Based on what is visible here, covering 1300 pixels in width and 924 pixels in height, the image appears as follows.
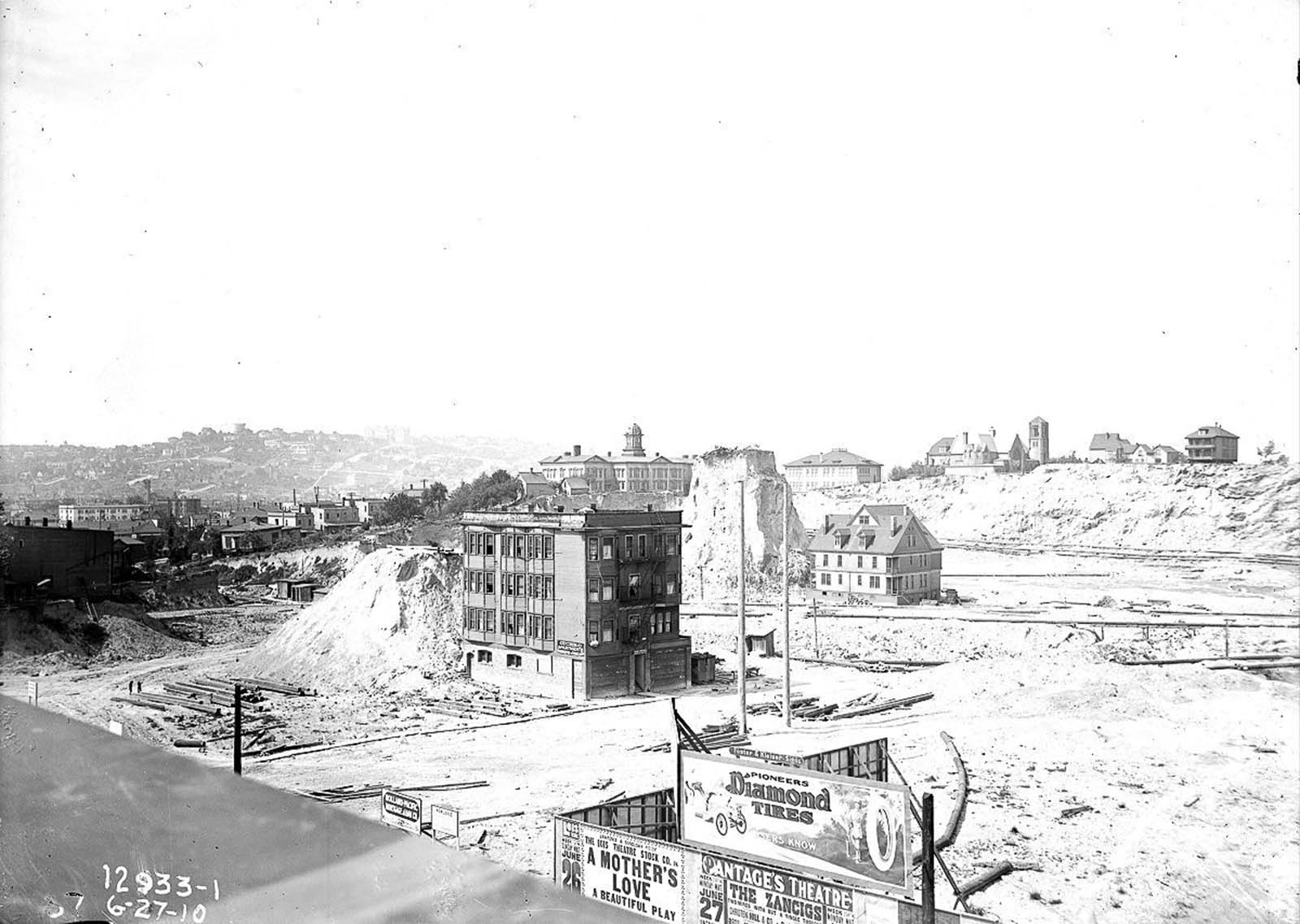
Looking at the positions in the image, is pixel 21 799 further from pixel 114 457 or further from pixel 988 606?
pixel 988 606

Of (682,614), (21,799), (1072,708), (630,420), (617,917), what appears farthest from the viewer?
(682,614)

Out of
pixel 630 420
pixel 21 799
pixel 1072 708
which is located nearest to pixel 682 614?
pixel 630 420

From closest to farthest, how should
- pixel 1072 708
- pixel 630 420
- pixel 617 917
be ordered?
pixel 617 917, pixel 1072 708, pixel 630 420

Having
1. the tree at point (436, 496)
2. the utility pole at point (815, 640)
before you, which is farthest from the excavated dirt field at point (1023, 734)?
the tree at point (436, 496)

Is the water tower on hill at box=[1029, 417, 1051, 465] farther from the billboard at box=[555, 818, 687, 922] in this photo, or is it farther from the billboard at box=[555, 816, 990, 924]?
the billboard at box=[555, 818, 687, 922]

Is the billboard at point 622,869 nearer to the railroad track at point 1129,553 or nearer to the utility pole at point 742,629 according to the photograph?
the utility pole at point 742,629
